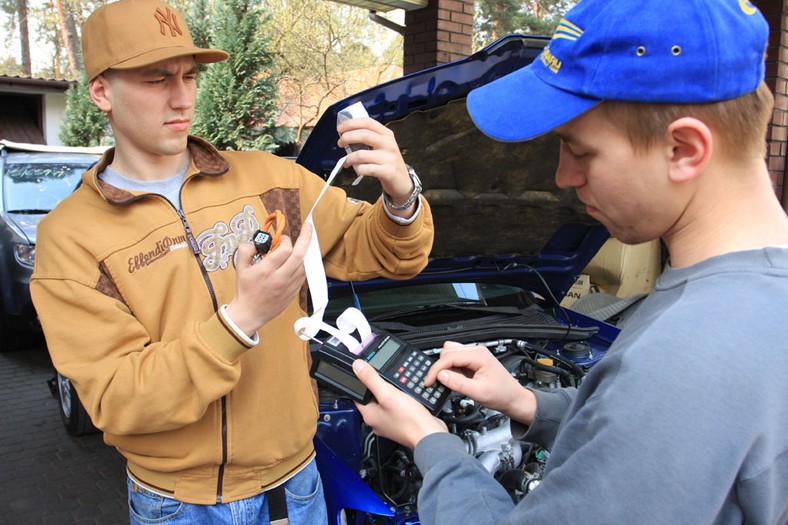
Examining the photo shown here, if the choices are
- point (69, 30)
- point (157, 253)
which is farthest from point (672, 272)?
point (69, 30)

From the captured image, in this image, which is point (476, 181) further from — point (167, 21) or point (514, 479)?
point (167, 21)

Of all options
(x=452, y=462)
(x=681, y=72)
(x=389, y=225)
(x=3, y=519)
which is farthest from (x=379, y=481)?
(x=3, y=519)

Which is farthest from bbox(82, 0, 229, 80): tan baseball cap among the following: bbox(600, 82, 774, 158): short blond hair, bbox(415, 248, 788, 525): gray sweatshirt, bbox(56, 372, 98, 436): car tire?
bbox(56, 372, 98, 436): car tire

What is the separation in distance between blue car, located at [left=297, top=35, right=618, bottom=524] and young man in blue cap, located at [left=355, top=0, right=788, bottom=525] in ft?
2.58

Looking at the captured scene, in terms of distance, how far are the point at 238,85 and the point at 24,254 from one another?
1112cm

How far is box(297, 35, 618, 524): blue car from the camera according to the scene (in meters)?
2.17

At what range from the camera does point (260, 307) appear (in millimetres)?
1517

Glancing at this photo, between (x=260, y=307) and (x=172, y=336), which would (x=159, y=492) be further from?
(x=260, y=307)

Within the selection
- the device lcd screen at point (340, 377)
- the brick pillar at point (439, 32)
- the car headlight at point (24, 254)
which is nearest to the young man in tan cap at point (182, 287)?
the device lcd screen at point (340, 377)

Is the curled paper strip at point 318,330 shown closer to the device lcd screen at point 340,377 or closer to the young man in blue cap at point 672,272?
the device lcd screen at point 340,377

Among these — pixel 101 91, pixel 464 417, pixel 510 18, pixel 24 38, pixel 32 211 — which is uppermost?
pixel 510 18

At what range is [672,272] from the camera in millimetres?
1021

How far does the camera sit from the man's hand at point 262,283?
58.6 inches

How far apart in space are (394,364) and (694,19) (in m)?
1.05
